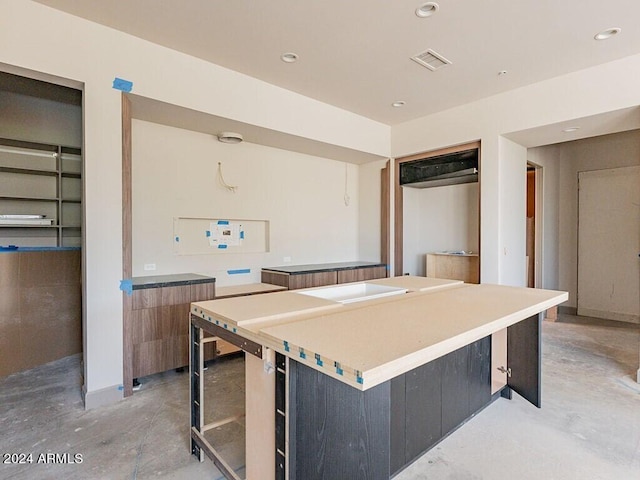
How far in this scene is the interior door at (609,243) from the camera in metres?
4.86

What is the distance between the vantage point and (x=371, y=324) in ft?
4.96

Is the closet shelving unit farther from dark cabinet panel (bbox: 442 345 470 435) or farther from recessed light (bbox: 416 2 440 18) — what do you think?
dark cabinet panel (bbox: 442 345 470 435)

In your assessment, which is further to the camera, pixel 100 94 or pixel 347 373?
pixel 100 94

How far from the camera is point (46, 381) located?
2.94m

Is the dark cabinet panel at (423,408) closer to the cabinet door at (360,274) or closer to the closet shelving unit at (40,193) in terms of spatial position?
the cabinet door at (360,274)

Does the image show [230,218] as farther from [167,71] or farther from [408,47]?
[408,47]

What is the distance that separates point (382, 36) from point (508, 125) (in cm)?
190

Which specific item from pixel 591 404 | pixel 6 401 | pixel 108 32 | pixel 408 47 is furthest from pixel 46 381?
pixel 591 404

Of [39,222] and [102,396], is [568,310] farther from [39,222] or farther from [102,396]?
[39,222]

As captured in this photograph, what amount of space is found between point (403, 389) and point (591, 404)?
1773 millimetres

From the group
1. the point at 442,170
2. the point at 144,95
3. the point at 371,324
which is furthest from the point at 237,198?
the point at 371,324

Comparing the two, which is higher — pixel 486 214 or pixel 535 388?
pixel 486 214

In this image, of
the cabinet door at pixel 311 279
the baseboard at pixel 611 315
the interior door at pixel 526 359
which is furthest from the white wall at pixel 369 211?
the baseboard at pixel 611 315

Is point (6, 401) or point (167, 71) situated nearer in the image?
point (6, 401)
